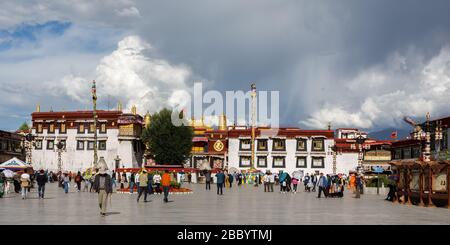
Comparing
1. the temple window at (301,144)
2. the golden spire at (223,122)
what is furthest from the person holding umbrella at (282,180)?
the golden spire at (223,122)

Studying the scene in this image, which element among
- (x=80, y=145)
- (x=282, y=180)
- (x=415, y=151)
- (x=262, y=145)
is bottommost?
(x=282, y=180)

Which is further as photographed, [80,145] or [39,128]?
[39,128]

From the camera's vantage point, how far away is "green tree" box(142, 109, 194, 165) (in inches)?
3250

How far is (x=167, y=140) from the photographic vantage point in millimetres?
82812

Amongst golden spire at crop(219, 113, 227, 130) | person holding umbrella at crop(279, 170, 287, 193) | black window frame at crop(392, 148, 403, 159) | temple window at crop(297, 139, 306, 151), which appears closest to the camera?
person holding umbrella at crop(279, 170, 287, 193)

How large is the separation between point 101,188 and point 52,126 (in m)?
75.3

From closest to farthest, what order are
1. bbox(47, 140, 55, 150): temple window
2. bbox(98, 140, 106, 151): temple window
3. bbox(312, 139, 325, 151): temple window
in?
bbox(98, 140, 106, 151): temple window → bbox(312, 139, 325, 151): temple window → bbox(47, 140, 55, 150): temple window

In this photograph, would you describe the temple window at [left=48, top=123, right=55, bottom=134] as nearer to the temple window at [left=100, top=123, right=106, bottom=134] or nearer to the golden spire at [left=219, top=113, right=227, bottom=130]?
the temple window at [left=100, top=123, right=106, bottom=134]

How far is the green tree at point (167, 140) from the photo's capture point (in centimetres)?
8256

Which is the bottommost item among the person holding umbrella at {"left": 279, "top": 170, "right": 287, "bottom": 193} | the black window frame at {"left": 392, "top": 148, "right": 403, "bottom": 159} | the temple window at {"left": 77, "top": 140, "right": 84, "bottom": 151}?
the person holding umbrella at {"left": 279, "top": 170, "right": 287, "bottom": 193}

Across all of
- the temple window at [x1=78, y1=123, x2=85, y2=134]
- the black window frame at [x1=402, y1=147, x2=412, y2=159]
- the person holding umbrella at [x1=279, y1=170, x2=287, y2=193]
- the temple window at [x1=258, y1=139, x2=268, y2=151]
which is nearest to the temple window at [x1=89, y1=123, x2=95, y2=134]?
the temple window at [x1=78, y1=123, x2=85, y2=134]

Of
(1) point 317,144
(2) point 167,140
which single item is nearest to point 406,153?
(1) point 317,144

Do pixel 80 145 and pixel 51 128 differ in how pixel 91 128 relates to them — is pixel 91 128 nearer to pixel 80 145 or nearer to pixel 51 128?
pixel 80 145
